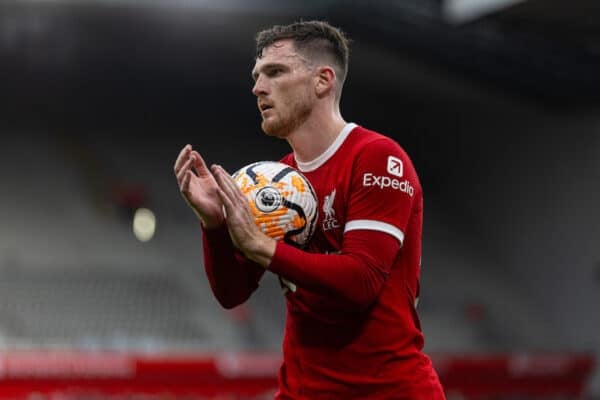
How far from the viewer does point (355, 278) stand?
3.22 metres

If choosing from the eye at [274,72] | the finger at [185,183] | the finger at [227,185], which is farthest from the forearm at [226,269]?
the eye at [274,72]

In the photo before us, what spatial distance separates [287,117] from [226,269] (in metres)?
0.61

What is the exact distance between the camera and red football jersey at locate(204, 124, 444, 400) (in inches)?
128

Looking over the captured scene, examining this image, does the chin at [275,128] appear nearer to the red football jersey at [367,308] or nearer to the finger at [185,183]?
the red football jersey at [367,308]

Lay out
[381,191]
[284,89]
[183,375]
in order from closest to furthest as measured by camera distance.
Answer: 1. [381,191]
2. [284,89]
3. [183,375]

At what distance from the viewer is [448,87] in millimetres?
18781

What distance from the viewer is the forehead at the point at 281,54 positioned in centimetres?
361

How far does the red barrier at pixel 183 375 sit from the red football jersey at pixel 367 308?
9240 mm

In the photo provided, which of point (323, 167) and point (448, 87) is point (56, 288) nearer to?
point (448, 87)

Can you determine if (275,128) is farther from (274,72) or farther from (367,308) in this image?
(367,308)

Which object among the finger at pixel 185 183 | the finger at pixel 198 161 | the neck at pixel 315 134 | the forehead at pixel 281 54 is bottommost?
the finger at pixel 185 183

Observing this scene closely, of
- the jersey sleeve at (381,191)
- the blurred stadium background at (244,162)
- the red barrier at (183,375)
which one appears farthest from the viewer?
the blurred stadium background at (244,162)

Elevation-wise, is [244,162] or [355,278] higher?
[244,162]

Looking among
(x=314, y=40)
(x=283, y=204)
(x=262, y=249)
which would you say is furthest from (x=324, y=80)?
(x=262, y=249)
